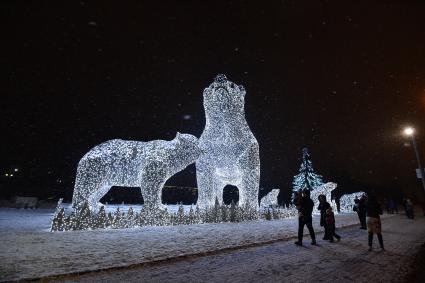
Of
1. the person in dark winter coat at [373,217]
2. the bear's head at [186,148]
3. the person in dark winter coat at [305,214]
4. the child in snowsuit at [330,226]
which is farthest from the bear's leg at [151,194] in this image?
the person in dark winter coat at [373,217]

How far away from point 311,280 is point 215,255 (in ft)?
7.10

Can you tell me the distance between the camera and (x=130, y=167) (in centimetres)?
1103

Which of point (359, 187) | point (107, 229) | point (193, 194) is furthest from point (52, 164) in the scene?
point (359, 187)

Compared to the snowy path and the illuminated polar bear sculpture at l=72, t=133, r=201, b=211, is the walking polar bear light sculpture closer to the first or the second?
the illuminated polar bear sculpture at l=72, t=133, r=201, b=211

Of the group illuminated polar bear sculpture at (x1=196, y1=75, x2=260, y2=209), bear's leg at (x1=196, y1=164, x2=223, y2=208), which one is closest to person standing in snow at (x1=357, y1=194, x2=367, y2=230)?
illuminated polar bear sculpture at (x1=196, y1=75, x2=260, y2=209)

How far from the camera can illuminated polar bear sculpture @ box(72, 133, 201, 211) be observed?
1040 cm

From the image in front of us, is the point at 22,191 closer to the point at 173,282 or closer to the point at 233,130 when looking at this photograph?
the point at 233,130

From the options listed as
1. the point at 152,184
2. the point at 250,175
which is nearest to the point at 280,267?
the point at 152,184

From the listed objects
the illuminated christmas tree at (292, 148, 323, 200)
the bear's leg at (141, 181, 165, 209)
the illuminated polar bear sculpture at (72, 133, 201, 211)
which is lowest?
the bear's leg at (141, 181, 165, 209)

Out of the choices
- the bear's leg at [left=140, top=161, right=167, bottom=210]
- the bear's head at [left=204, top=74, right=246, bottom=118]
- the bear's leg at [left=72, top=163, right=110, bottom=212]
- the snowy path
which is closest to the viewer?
the snowy path

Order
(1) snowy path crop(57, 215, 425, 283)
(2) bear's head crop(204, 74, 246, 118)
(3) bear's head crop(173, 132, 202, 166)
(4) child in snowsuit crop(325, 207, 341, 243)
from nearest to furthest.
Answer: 1. (1) snowy path crop(57, 215, 425, 283)
2. (4) child in snowsuit crop(325, 207, 341, 243)
3. (3) bear's head crop(173, 132, 202, 166)
4. (2) bear's head crop(204, 74, 246, 118)

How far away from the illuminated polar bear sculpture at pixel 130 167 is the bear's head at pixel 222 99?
315 cm

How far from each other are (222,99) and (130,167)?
222 inches

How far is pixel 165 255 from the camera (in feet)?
17.7
